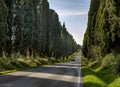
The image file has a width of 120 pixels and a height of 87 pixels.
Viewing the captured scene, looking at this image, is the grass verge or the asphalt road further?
the grass verge

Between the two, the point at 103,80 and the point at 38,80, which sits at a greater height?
the point at 38,80

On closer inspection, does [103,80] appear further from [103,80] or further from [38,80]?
[38,80]

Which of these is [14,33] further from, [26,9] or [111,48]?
[111,48]

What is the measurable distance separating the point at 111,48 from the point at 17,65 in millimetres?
15023

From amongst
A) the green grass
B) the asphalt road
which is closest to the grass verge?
the green grass

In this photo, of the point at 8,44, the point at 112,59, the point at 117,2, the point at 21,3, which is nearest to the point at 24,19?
the point at 21,3

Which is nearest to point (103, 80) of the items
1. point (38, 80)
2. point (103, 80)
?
point (103, 80)

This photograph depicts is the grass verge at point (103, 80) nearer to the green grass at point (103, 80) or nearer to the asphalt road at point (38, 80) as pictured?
the green grass at point (103, 80)

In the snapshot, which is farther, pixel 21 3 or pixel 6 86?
pixel 21 3

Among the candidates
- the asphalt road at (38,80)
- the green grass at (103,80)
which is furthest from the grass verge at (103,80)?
the asphalt road at (38,80)

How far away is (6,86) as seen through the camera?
17.7 meters

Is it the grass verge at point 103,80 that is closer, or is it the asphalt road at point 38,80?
the asphalt road at point 38,80

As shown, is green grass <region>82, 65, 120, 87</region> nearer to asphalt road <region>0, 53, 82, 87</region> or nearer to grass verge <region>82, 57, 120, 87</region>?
grass verge <region>82, 57, 120, 87</region>

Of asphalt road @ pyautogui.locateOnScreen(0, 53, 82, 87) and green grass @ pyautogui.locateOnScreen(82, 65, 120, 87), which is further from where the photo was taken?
green grass @ pyautogui.locateOnScreen(82, 65, 120, 87)
